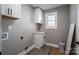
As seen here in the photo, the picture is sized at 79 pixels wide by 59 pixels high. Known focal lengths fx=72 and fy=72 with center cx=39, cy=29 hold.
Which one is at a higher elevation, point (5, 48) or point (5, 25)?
point (5, 25)

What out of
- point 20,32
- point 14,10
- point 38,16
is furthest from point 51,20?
point 14,10

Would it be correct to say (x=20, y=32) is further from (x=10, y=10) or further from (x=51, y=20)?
(x=51, y=20)

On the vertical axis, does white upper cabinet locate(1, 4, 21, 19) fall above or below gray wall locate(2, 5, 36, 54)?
above

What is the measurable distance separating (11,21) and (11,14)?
270mm

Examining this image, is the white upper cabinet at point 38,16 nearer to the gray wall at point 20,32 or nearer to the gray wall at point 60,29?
the gray wall at point 20,32

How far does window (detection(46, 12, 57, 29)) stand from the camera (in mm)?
2412

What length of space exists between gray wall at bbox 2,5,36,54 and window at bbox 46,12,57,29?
493mm

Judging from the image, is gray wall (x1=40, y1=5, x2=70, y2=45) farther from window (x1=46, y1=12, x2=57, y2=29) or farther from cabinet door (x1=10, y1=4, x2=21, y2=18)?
cabinet door (x1=10, y1=4, x2=21, y2=18)

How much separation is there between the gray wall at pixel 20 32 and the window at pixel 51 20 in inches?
19.4

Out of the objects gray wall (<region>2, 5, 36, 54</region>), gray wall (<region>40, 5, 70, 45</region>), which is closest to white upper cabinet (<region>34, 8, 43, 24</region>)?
gray wall (<region>2, 5, 36, 54</region>)
